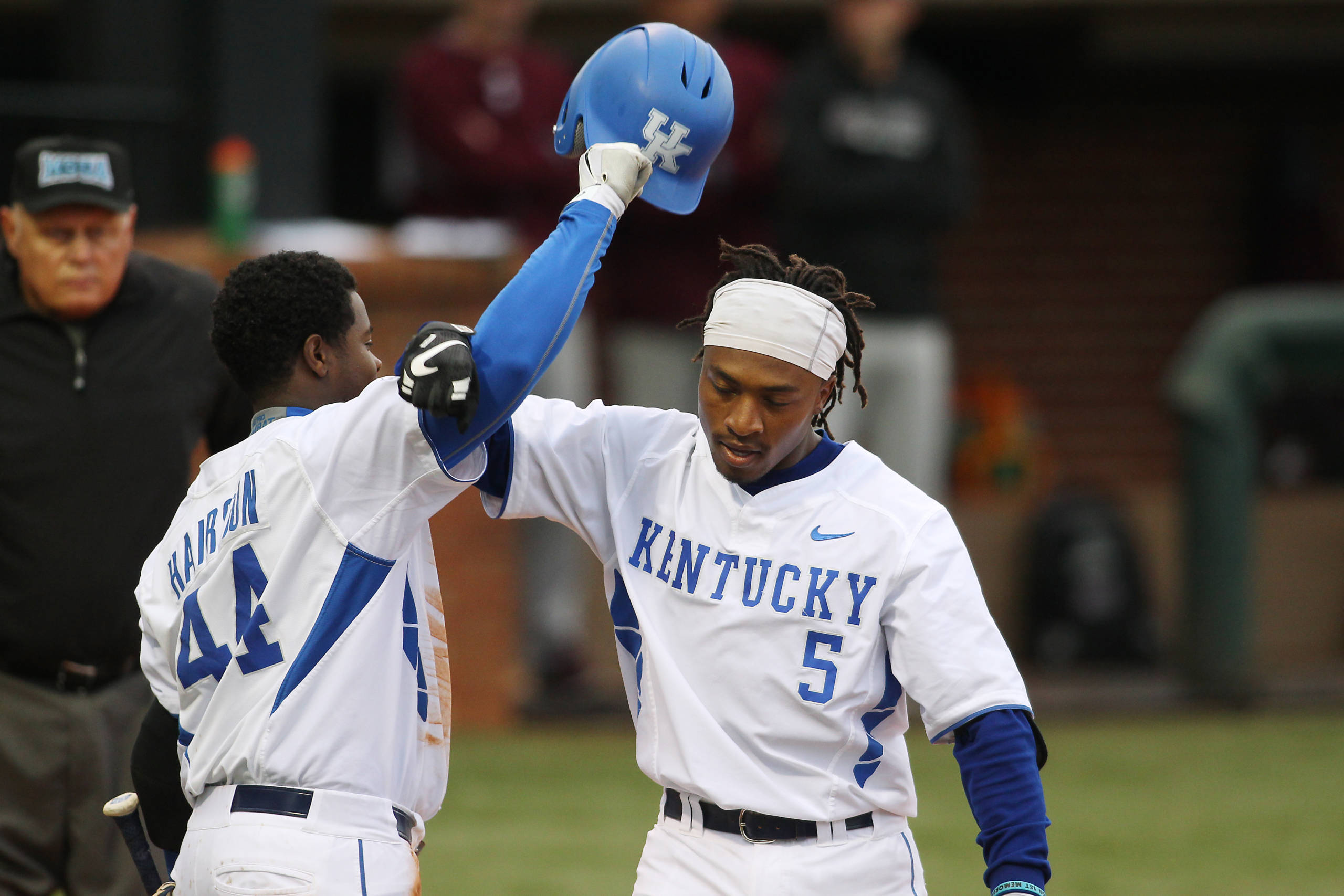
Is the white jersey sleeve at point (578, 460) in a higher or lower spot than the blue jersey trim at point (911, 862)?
higher

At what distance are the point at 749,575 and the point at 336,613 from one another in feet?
2.24

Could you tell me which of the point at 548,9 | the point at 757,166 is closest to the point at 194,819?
the point at 757,166

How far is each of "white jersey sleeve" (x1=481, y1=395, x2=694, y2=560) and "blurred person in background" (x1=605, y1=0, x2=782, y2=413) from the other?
13.1ft

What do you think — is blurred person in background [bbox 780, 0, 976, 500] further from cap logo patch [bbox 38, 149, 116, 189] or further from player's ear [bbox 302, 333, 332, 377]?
player's ear [bbox 302, 333, 332, 377]

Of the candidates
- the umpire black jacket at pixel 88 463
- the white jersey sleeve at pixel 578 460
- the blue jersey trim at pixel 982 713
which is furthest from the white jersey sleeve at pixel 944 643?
the umpire black jacket at pixel 88 463

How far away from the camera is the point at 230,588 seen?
268 centimetres

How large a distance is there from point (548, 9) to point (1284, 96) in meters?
4.78

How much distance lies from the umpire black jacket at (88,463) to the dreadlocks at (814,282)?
143cm

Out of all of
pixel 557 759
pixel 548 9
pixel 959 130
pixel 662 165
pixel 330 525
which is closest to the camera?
pixel 330 525

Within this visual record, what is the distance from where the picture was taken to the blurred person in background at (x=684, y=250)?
711cm

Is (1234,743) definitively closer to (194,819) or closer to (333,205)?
(194,819)

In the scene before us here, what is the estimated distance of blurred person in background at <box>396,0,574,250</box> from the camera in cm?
707

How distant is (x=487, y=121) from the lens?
7066 mm

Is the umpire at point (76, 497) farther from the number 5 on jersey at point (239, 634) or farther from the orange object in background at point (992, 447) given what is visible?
the orange object in background at point (992, 447)
